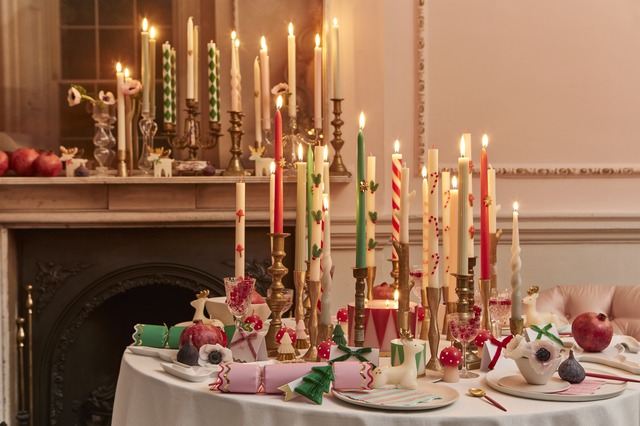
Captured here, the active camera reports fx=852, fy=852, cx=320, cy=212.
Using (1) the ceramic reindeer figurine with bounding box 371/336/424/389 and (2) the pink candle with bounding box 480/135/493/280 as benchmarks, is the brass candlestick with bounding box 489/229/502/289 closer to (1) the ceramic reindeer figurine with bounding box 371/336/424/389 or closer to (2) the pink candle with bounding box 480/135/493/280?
(2) the pink candle with bounding box 480/135/493/280

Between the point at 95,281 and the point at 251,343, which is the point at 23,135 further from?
the point at 251,343

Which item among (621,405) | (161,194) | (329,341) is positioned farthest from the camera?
(161,194)

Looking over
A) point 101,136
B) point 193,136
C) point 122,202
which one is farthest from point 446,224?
point 101,136

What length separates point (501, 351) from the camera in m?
1.73

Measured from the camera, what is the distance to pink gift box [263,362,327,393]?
4.95 ft

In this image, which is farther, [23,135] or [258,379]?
[23,135]

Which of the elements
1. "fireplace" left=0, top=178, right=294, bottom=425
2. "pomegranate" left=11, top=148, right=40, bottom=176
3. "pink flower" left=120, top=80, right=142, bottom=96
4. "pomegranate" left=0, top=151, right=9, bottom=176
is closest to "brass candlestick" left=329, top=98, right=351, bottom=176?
"fireplace" left=0, top=178, right=294, bottom=425

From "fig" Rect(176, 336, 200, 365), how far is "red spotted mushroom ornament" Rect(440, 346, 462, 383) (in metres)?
0.48

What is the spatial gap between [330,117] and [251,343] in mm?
1720

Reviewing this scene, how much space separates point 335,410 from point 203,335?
0.42 metres

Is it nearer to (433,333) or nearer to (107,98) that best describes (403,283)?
(433,333)

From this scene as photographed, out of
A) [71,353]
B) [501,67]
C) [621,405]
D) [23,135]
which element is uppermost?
[501,67]

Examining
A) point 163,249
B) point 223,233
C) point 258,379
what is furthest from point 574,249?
point 258,379

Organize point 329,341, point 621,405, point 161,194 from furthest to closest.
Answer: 1. point 161,194
2. point 329,341
3. point 621,405
